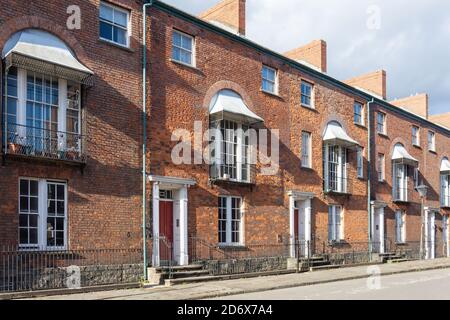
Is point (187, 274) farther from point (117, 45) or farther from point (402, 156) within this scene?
point (402, 156)

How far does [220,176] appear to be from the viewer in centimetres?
1933

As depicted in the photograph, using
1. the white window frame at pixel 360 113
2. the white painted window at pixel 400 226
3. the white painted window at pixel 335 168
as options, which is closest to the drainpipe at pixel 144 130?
the white painted window at pixel 335 168

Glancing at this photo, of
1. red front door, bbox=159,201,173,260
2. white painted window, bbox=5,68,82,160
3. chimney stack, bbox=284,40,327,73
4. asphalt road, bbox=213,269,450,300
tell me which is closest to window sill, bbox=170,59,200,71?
white painted window, bbox=5,68,82,160

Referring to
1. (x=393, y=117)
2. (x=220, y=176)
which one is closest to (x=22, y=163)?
(x=220, y=176)

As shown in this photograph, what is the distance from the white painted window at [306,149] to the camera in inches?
945

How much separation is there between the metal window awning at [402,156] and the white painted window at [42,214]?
840 inches

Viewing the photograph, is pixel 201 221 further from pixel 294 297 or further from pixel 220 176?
pixel 294 297

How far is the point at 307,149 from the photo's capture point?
24281mm

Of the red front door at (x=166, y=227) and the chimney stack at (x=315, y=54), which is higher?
the chimney stack at (x=315, y=54)

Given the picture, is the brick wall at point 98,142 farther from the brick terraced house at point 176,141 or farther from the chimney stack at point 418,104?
the chimney stack at point 418,104

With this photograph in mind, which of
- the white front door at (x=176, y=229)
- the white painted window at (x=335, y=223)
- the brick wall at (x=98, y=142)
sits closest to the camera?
the brick wall at (x=98, y=142)

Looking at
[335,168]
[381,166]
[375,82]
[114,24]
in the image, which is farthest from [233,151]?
[375,82]

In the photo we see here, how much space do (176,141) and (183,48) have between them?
344 centimetres
